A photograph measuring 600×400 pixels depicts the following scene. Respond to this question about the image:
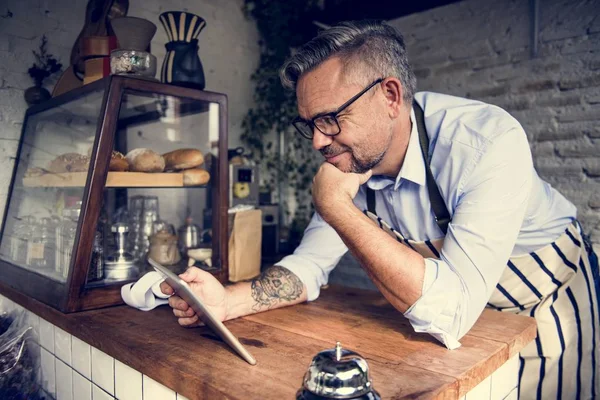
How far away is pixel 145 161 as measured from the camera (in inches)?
65.5

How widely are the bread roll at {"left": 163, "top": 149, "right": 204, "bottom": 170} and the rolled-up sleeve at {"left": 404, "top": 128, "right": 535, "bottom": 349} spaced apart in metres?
1.03

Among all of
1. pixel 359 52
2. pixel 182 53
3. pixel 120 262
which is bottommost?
pixel 120 262

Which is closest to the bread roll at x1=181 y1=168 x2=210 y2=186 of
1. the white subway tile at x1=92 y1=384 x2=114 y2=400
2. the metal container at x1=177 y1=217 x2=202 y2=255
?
the metal container at x1=177 y1=217 x2=202 y2=255

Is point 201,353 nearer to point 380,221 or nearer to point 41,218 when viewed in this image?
point 380,221

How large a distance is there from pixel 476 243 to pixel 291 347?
1.71 ft

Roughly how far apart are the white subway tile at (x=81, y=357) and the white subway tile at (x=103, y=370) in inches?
1.0

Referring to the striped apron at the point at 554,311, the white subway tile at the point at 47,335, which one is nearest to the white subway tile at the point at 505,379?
the striped apron at the point at 554,311

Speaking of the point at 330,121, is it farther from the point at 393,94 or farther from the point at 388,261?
the point at 388,261

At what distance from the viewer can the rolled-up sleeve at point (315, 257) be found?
57.2 inches

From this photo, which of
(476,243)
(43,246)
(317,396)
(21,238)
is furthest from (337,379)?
(21,238)

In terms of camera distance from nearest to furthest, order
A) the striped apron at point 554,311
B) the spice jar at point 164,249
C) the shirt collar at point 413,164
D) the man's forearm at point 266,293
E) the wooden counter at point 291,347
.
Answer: the wooden counter at point 291,347
the man's forearm at point 266,293
the shirt collar at point 413,164
the striped apron at point 554,311
the spice jar at point 164,249

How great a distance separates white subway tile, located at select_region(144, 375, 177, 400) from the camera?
94 centimetres

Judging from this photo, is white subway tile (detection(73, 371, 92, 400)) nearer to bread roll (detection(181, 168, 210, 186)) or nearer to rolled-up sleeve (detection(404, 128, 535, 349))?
bread roll (detection(181, 168, 210, 186))

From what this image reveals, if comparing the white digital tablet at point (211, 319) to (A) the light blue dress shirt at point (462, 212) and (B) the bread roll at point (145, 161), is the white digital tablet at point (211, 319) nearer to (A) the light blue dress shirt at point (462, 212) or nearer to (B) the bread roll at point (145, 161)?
(A) the light blue dress shirt at point (462, 212)
